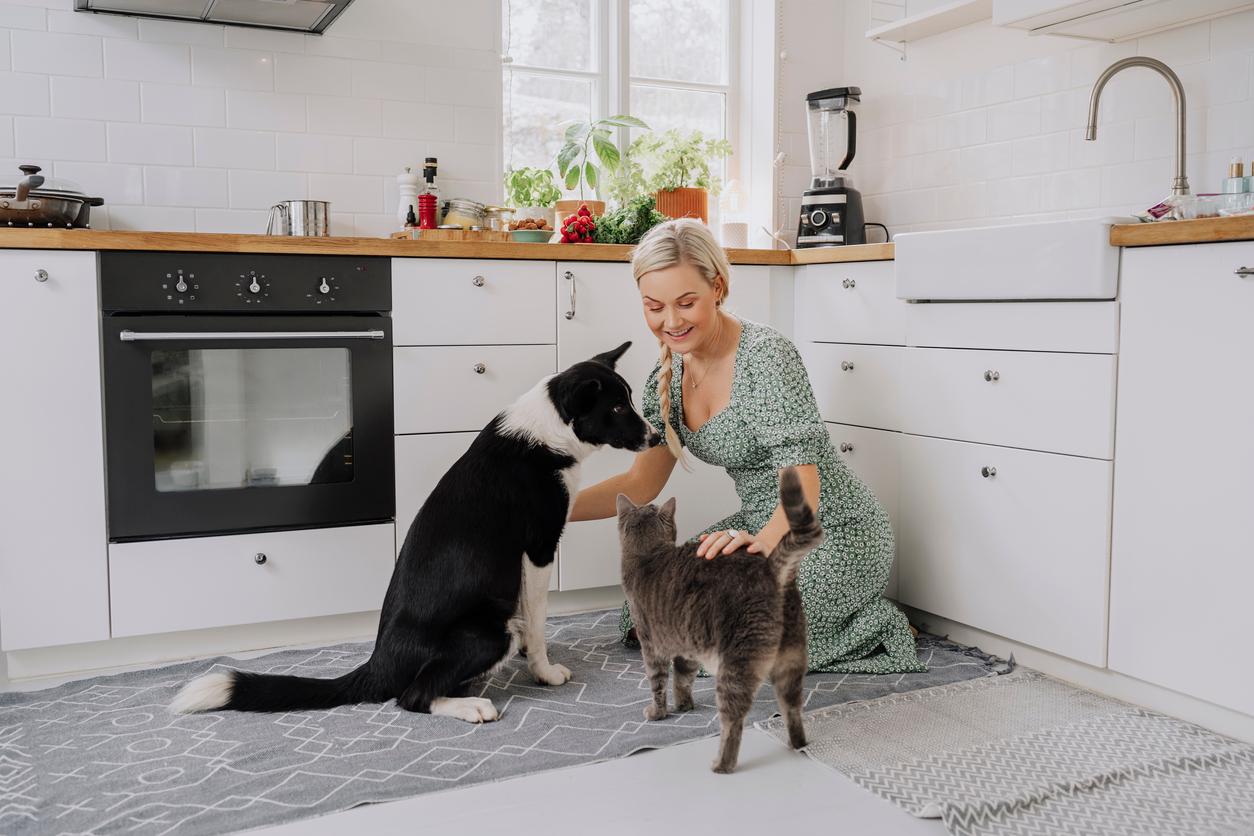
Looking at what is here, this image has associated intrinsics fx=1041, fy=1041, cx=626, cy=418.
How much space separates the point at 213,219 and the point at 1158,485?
2712 millimetres

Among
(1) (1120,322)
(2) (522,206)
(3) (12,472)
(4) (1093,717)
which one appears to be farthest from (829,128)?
(3) (12,472)

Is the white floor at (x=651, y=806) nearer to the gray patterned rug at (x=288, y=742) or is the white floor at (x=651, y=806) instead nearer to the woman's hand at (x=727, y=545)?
the gray patterned rug at (x=288, y=742)

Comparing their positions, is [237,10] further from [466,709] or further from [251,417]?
[466,709]

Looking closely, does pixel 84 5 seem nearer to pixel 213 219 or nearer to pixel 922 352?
pixel 213 219

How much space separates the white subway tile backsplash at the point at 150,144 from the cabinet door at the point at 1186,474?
264 centimetres

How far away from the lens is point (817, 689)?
7.83ft

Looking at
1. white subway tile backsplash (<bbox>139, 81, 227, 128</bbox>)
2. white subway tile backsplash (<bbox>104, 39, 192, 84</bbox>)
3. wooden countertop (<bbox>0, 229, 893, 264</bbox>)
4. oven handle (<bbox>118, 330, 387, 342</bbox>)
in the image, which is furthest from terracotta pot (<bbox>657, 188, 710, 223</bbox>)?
white subway tile backsplash (<bbox>104, 39, 192, 84</bbox>)

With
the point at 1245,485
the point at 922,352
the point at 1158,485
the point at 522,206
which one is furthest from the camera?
the point at 522,206

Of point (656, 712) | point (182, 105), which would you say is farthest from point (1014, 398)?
point (182, 105)

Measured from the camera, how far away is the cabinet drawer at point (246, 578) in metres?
2.58

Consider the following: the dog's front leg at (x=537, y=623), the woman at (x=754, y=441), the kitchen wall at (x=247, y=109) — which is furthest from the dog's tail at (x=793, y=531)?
the kitchen wall at (x=247, y=109)

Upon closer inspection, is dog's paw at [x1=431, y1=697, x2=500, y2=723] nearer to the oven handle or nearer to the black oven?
the black oven

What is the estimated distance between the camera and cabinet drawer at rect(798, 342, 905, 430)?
9.59ft

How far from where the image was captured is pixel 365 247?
8.97 feet
